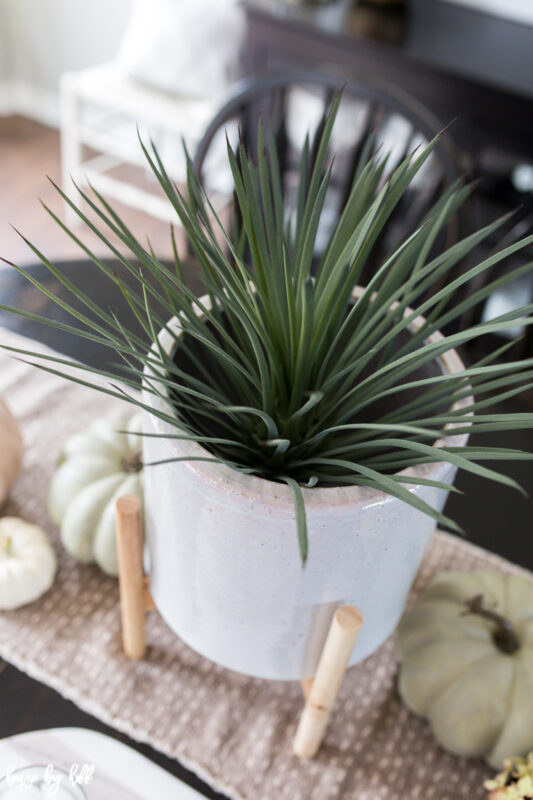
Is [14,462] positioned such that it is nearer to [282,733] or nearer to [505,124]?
[282,733]

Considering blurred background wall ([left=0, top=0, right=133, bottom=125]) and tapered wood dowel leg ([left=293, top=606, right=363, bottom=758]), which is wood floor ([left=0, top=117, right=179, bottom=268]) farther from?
tapered wood dowel leg ([left=293, top=606, right=363, bottom=758])

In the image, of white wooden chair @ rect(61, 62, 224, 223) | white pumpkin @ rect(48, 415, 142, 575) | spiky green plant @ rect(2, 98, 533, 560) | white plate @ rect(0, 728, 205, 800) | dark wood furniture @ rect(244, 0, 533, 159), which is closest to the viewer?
spiky green plant @ rect(2, 98, 533, 560)

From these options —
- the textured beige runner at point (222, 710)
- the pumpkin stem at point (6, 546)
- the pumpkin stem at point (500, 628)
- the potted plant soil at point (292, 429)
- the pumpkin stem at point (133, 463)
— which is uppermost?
the potted plant soil at point (292, 429)

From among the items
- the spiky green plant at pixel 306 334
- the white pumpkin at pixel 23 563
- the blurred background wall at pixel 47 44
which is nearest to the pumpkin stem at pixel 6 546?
the white pumpkin at pixel 23 563

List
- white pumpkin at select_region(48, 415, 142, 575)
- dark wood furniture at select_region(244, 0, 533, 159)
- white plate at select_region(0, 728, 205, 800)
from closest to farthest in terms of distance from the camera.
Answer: white plate at select_region(0, 728, 205, 800) < white pumpkin at select_region(48, 415, 142, 575) < dark wood furniture at select_region(244, 0, 533, 159)

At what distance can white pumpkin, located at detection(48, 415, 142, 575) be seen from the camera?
1.98 feet

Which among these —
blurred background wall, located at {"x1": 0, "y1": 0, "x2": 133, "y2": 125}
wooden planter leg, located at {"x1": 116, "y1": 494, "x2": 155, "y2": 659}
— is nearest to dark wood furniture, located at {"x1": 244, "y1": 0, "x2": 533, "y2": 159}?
blurred background wall, located at {"x1": 0, "y1": 0, "x2": 133, "y2": 125}

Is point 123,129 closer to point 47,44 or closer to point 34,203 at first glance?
point 47,44

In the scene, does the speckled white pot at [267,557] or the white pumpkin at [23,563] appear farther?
the white pumpkin at [23,563]

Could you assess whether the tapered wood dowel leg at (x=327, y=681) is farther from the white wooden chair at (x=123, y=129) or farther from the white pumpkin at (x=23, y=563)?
the white wooden chair at (x=123, y=129)

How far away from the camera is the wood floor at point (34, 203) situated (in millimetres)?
2135

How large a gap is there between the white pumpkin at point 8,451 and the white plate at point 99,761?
213mm

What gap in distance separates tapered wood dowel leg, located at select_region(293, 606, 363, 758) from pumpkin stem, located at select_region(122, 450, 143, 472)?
0.69 ft

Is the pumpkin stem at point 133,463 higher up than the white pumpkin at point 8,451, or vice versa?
the pumpkin stem at point 133,463
